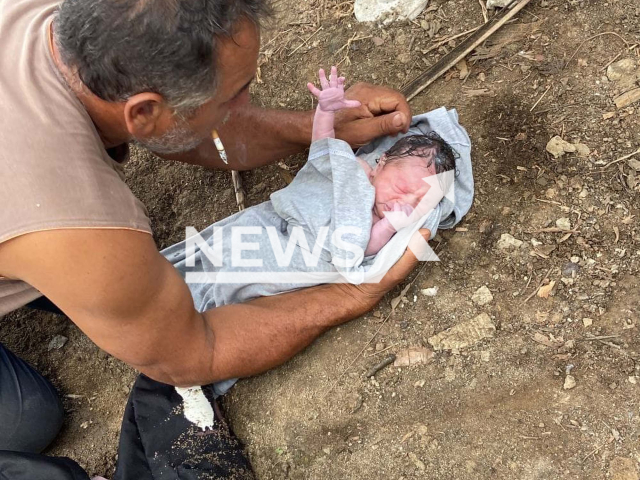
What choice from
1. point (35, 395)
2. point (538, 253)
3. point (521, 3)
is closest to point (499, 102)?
point (521, 3)

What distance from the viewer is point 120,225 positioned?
65.1 inches

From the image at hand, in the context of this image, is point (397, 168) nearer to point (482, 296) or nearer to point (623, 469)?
point (482, 296)

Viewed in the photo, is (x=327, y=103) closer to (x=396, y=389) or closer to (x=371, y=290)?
(x=371, y=290)

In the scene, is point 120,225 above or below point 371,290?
above

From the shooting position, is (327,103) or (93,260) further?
(327,103)

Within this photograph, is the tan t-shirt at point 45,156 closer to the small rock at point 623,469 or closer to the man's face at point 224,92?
the man's face at point 224,92

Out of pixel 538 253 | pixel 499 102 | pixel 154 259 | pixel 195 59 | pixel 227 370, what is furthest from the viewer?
pixel 499 102

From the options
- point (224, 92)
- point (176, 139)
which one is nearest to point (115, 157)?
point (176, 139)

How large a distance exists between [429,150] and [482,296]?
68cm

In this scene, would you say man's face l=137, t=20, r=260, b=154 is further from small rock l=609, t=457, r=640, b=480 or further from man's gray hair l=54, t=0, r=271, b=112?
small rock l=609, t=457, r=640, b=480

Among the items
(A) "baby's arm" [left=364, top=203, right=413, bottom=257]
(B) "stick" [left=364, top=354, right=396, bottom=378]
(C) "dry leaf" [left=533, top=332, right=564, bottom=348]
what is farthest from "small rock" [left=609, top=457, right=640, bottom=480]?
(A) "baby's arm" [left=364, top=203, right=413, bottom=257]

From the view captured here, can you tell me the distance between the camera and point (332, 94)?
2.42 m

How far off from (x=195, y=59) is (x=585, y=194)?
1728 mm

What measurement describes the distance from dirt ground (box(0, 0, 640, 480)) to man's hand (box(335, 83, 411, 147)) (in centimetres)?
36
